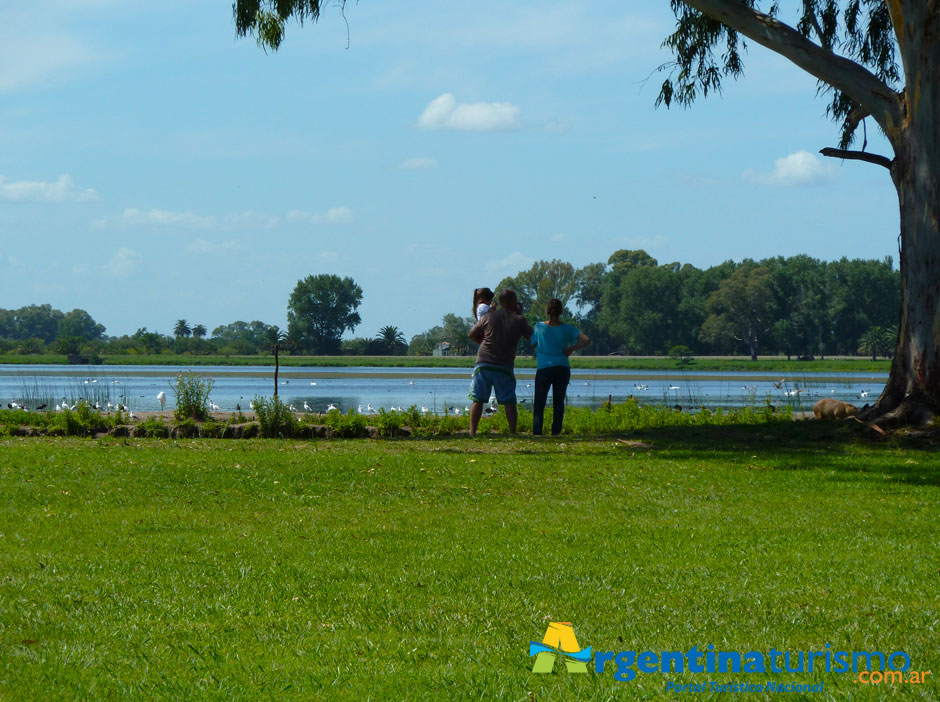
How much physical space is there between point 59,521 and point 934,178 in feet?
35.8

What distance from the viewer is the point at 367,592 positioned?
16.7ft

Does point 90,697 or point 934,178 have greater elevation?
point 934,178

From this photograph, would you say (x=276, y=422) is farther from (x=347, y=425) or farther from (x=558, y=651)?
(x=558, y=651)

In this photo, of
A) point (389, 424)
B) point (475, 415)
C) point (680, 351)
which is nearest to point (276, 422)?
point (389, 424)

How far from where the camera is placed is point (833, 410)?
15.7m

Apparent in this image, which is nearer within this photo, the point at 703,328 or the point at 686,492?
the point at 686,492

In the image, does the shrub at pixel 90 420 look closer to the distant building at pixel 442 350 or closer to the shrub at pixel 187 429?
the shrub at pixel 187 429

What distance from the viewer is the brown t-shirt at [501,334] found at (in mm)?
13836

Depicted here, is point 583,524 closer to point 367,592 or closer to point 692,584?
point 692,584

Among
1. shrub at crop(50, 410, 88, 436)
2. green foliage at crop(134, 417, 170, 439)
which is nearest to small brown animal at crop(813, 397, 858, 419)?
green foliage at crop(134, 417, 170, 439)

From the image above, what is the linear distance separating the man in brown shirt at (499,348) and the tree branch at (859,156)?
5443 millimetres

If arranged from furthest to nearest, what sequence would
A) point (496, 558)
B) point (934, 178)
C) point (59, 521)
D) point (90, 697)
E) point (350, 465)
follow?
point (934, 178) < point (350, 465) < point (59, 521) < point (496, 558) < point (90, 697)

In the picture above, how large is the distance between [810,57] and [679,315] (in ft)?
341

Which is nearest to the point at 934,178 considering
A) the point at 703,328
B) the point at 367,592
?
the point at 367,592
